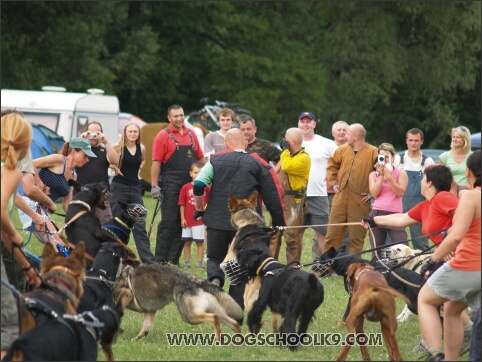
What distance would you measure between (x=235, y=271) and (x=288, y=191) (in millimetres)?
3538

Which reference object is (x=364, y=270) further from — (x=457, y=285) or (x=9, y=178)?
(x=9, y=178)

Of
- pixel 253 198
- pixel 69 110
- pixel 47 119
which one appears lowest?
pixel 47 119

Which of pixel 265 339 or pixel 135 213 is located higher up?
pixel 135 213

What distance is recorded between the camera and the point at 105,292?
693cm

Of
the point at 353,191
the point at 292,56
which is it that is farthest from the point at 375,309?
the point at 292,56

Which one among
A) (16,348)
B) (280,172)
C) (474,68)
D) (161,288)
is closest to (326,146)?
(280,172)

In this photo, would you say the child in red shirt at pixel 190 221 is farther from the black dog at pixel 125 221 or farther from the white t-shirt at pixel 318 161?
the black dog at pixel 125 221

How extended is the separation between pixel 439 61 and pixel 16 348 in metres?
34.6

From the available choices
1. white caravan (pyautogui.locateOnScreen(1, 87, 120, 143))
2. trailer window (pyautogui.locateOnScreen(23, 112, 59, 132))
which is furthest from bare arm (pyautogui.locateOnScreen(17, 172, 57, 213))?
trailer window (pyautogui.locateOnScreen(23, 112, 59, 132))

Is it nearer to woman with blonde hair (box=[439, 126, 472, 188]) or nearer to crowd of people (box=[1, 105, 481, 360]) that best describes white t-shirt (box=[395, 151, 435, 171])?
crowd of people (box=[1, 105, 481, 360])

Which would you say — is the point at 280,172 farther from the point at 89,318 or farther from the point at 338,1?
the point at 338,1

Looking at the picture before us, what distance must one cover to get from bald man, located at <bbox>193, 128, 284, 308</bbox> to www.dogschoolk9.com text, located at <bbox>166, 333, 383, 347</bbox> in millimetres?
781

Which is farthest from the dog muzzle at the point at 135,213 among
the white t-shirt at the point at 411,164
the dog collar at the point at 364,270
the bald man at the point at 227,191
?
the white t-shirt at the point at 411,164

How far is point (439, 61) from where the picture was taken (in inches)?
1487
